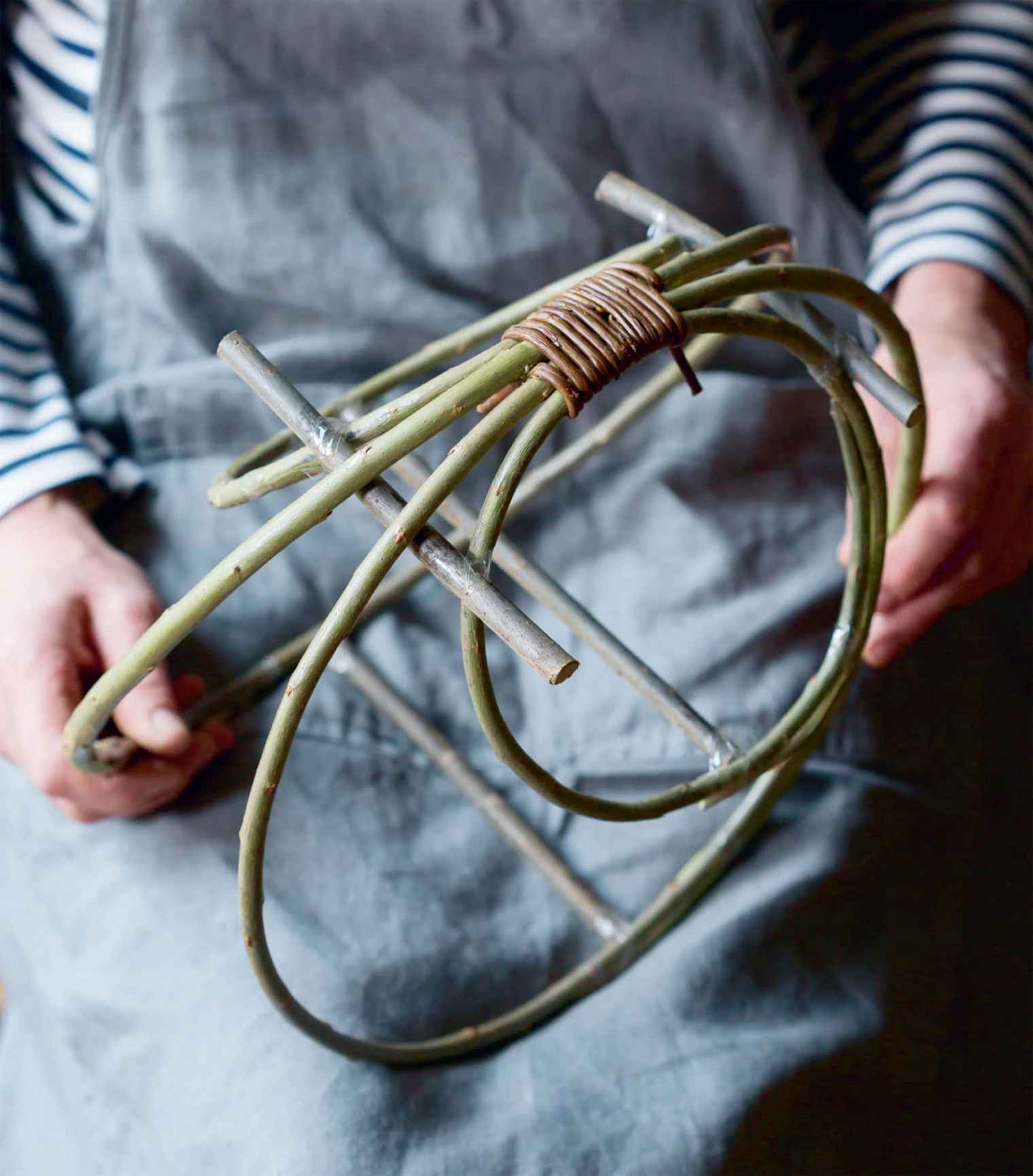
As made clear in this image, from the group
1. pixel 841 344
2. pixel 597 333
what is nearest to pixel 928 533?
pixel 841 344

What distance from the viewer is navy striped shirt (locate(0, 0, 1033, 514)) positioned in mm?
486

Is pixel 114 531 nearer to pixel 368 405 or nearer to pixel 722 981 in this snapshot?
pixel 368 405

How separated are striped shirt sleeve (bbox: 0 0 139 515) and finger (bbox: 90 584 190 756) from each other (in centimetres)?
7

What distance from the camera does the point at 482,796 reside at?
1.48 ft

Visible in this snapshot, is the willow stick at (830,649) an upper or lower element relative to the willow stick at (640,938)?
upper

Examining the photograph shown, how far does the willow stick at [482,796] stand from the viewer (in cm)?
43

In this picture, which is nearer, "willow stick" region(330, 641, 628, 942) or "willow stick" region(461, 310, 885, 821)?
"willow stick" region(461, 310, 885, 821)

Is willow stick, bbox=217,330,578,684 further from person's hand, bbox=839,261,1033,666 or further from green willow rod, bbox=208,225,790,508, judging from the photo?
person's hand, bbox=839,261,1033,666

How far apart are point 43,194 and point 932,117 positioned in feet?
1.39

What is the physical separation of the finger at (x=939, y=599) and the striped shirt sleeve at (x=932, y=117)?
4.7 inches

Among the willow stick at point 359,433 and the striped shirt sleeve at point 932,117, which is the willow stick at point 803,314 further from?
the striped shirt sleeve at point 932,117

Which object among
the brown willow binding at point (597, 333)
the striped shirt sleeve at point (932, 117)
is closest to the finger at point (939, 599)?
the striped shirt sleeve at point (932, 117)

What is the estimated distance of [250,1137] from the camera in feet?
Result: 1.21

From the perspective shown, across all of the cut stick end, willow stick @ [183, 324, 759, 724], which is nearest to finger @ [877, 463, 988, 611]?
willow stick @ [183, 324, 759, 724]
